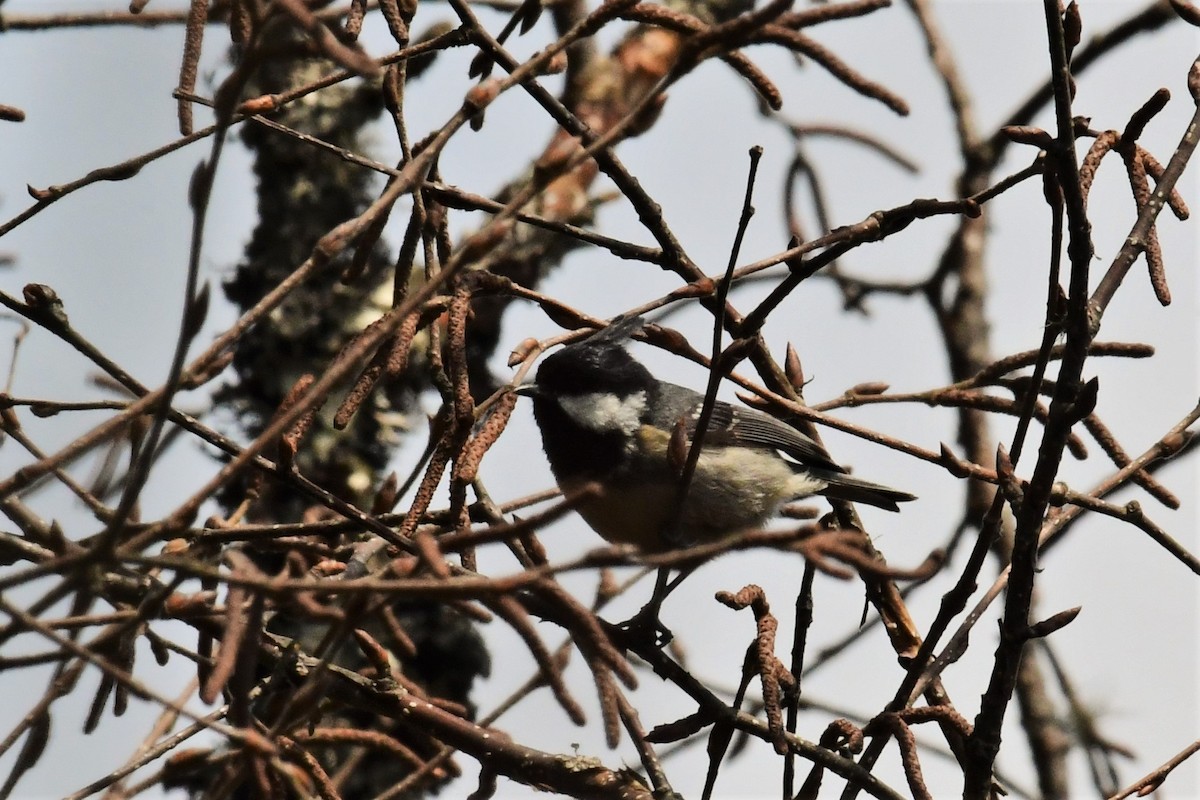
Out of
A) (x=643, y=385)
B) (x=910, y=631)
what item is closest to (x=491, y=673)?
(x=643, y=385)

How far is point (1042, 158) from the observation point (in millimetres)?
2197

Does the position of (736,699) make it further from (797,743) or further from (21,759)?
(21,759)

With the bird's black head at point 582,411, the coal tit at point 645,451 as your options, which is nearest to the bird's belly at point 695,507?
the coal tit at point 645,451

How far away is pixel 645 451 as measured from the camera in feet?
12.4

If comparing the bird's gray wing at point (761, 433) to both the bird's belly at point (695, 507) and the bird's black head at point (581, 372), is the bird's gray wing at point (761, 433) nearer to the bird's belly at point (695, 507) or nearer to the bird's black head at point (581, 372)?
the bird's belly at point (695, 507)

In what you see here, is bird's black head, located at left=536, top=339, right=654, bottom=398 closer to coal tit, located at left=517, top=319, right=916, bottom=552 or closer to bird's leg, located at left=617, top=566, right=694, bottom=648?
coal tit, located at left=517, top=319, right=916, bottom=552

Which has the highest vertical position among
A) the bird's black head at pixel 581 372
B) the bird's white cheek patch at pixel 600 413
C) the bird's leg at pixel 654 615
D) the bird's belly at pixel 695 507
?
the bird's black head at pixel 581 372

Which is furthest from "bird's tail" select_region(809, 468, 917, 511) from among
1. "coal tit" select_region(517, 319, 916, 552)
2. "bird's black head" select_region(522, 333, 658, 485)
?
"bird's black head" select_region(522, 333, 658, 485)

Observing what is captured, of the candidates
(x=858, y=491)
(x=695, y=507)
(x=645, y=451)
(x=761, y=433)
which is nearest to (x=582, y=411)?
(x=645, y=451)

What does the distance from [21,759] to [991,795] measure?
1.65 meters

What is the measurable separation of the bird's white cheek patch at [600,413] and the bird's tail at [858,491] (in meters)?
0.77

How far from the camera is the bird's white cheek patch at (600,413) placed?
384cm

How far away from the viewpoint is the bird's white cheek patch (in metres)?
3.84

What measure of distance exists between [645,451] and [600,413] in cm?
19
